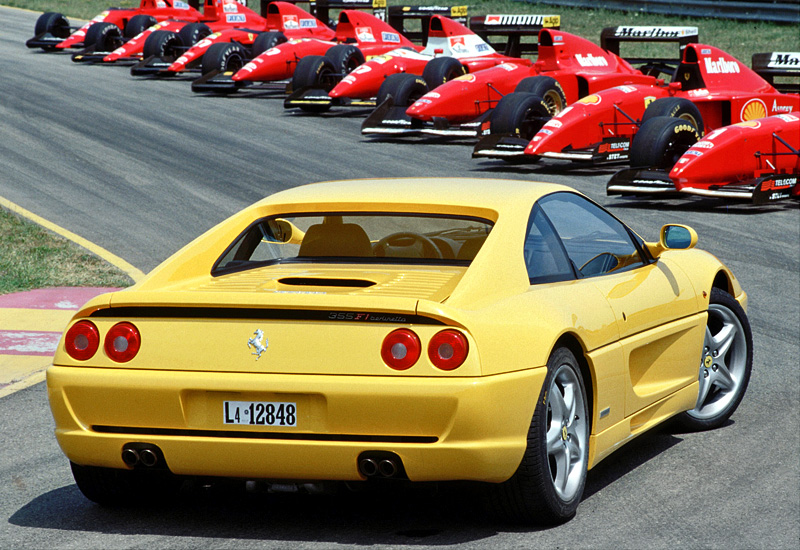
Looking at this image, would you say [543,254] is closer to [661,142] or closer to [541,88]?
[661,142]

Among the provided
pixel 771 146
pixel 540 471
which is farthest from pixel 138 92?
pixel 540 471

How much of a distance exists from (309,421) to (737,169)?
965cm

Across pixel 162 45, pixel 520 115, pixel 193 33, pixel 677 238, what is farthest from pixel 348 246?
pixel 193 33

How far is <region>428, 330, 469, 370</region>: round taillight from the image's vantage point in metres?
3.62

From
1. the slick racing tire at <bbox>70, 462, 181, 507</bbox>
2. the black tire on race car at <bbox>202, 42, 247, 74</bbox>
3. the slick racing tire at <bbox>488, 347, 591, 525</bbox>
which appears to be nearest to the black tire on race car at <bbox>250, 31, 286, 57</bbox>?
the black tire on race car at <bbox>202, 42, 247, 74</bbox>

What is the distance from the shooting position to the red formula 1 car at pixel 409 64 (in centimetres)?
1920

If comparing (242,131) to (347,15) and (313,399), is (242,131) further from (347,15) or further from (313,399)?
(313,399)

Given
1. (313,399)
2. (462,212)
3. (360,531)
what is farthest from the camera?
(462,212)

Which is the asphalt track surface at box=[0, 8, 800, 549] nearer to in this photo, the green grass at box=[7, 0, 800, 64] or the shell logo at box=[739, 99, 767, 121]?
the shell logo at box=[739, 99, 767, 121]

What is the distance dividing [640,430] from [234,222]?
1911 mm

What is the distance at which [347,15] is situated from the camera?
901 inches

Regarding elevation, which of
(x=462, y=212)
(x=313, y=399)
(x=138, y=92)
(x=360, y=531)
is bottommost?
(x=138, y=92)

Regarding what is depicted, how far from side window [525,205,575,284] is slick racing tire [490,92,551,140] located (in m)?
10.7

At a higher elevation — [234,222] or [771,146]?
[234,222]
